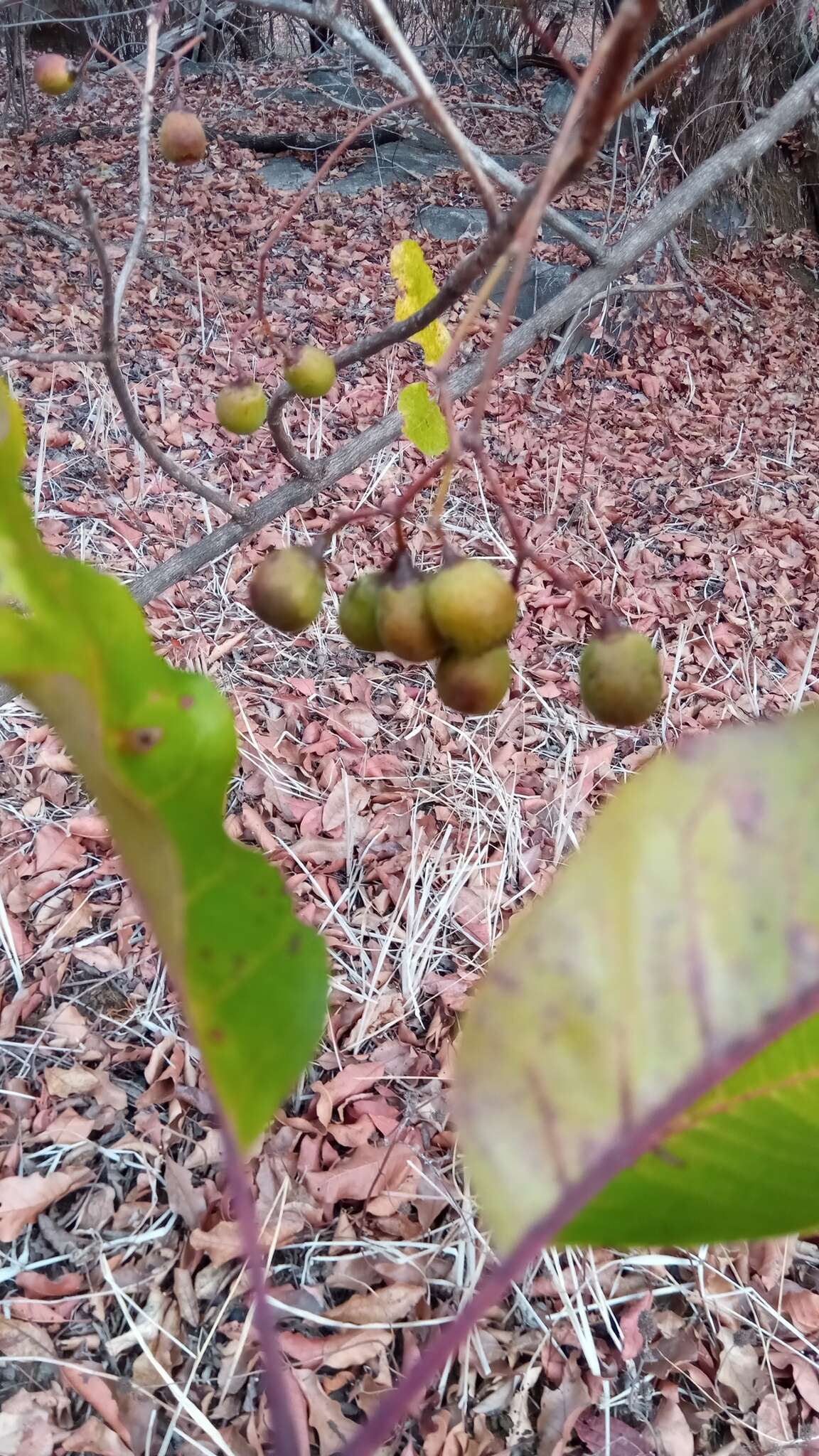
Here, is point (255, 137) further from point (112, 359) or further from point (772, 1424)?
point (772, 1424)

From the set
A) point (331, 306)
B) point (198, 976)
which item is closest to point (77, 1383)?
point (198, 976)

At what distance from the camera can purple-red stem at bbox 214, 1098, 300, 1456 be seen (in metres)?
0.41

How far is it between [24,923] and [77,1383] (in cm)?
76

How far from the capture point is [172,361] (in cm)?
338

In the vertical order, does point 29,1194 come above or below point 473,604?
below

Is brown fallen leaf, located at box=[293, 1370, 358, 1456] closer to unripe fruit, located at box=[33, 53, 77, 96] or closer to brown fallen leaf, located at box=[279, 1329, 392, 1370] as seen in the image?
Answer: brown fallen leaf, located at box=[279, 1329, 392, 1370]

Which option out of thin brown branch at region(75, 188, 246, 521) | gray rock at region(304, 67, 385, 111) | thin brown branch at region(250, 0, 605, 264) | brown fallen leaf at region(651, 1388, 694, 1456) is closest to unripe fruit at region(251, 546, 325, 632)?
thin brown branch at region(75, 188, 246, 521)

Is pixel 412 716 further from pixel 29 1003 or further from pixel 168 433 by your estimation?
pixel 168 433

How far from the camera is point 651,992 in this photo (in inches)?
17.6

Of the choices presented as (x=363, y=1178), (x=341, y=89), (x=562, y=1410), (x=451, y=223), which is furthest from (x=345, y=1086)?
(x=341, y=89)

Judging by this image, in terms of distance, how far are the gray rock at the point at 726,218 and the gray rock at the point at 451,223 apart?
1194 millimetres

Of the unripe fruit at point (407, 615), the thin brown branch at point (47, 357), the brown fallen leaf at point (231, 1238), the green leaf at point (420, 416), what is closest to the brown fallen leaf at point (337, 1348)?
the brown fallen leaf at point (231, 1238)

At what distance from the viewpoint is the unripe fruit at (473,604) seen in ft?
2.02

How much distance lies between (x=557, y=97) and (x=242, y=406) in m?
6.30
